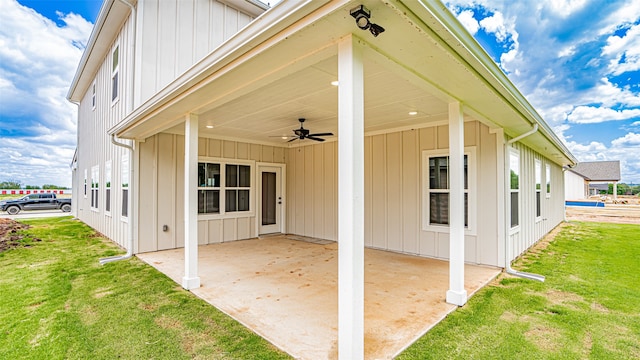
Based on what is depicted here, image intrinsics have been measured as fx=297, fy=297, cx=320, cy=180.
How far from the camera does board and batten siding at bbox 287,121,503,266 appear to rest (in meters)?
5.13

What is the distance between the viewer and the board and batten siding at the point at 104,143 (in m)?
6.86

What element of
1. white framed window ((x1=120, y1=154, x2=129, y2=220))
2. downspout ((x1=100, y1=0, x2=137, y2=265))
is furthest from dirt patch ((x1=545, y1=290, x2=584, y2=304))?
white framed window ((x1=120, y1=154, x2=129, y2=220))

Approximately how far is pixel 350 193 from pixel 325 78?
167cm

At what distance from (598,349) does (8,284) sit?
6894mm

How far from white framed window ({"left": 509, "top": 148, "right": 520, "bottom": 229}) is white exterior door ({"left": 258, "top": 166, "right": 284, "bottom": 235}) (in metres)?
5.58

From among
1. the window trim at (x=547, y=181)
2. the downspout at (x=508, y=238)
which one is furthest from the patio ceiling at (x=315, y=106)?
the window trim at (x=547, y=181)

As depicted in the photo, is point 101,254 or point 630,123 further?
point 630,123

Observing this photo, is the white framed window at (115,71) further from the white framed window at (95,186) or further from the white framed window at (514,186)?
the white framed window at (514,186)

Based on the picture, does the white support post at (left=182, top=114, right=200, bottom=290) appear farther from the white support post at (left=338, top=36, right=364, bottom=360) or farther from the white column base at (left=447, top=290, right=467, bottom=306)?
the white column base at (left=447, top=290, right=467, bottom=306)

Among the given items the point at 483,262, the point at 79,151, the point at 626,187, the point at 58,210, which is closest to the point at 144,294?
the point at 483,262

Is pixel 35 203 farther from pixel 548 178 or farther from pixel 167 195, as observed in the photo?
pixel 548 178

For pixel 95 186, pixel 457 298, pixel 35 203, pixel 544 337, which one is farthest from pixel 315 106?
pixel 35 203

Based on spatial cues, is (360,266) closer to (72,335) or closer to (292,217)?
(72,335)

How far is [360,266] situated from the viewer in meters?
2.08
